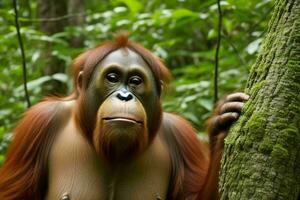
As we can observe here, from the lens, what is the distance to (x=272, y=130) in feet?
7.04

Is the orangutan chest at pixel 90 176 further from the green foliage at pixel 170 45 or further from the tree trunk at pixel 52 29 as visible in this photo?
the tree trunk at pixel 52 29

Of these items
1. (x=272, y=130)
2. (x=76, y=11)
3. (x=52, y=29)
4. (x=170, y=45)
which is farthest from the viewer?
(x=76, y=11)

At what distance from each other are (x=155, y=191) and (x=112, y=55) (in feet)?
2.88

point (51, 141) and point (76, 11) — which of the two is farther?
point (76, 11)

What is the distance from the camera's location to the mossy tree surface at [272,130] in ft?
6.89

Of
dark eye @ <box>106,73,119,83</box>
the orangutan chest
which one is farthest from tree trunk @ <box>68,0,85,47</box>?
dark eye @ <box>106,73,119,83</box>

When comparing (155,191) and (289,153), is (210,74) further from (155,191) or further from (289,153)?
(289,153)

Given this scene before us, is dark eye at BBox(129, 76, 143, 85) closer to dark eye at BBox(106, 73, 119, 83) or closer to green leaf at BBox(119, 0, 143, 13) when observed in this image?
dark eye at BBox(106, 73, 119, 83)

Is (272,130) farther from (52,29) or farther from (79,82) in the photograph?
(52,29)

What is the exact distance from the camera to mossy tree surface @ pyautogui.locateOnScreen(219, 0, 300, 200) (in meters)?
2.10

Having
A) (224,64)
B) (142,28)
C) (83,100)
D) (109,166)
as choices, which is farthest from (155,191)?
(142,28)

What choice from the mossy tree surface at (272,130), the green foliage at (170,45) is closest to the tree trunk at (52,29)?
the green foliage at (170,45)

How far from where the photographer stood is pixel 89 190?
3.50 meters

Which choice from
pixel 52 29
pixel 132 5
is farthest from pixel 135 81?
pixel 52 29
